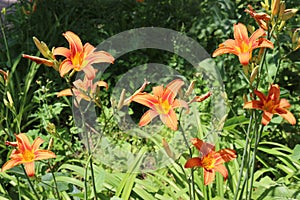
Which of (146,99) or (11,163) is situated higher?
(146,99)

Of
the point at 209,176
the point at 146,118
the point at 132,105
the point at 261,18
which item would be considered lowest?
the point at 132,105

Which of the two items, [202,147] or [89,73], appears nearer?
[89,73]

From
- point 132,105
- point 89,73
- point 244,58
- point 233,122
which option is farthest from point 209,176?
point 132,105

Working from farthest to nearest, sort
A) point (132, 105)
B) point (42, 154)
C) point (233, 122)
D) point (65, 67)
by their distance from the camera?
1. point (132, 105)
2. point (233, 122)
3. point (42, 154)
4. point (65, 67)

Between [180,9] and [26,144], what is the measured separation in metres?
2.79

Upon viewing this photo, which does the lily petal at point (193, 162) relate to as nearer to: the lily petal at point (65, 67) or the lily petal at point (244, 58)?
the lily petal at point (244, 58)

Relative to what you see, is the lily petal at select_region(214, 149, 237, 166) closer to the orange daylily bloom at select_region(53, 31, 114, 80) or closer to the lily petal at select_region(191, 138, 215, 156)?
the lily petal at select_region(191, 138, 215, 156)

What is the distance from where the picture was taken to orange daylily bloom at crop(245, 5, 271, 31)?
4.45 ft

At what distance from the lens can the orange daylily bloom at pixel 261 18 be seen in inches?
53.4

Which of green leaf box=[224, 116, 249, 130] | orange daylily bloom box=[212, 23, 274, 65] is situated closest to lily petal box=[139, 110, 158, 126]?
orange daylily bloom box=[212, 23, 274, 65]

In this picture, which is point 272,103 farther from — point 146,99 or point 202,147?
point 146,99

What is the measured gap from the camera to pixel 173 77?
10.5ft

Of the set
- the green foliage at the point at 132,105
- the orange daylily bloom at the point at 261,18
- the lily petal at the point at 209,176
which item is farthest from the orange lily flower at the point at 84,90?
the orange daylily bloom at the point at 261,18

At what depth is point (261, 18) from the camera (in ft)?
4.46
